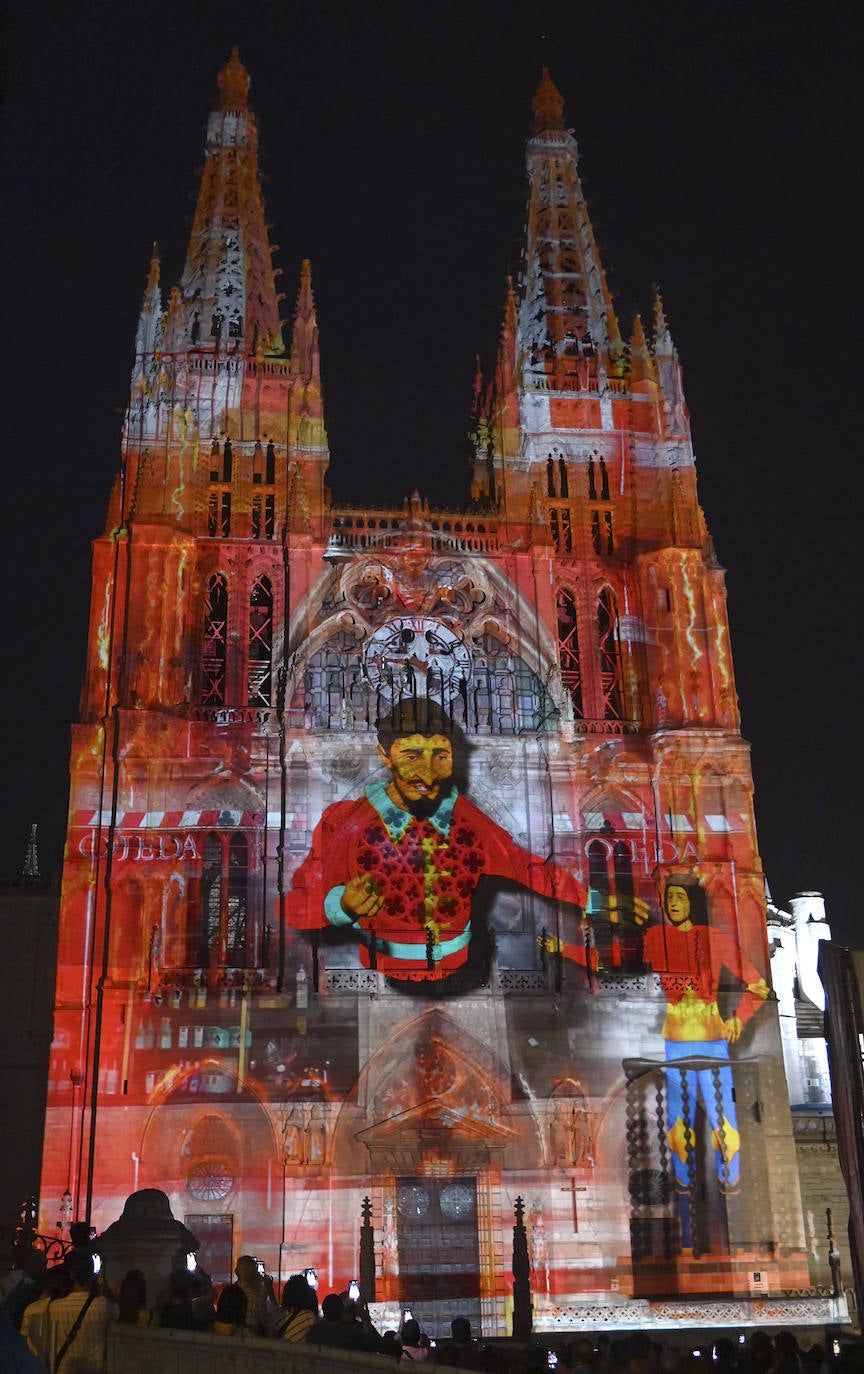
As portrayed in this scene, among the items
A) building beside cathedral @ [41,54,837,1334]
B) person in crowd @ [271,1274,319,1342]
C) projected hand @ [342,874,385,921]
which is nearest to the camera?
person in crowd @ [271,1274,319,1342]

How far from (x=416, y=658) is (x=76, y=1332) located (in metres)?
30.5

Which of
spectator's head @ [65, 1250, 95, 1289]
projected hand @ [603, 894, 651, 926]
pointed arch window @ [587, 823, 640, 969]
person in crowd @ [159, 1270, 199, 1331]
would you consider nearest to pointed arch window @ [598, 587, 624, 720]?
pointed arch window @ [587, 823, 640, 969]

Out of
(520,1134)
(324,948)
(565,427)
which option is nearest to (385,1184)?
(520,1134)

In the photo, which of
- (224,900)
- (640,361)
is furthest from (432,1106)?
(640,361)

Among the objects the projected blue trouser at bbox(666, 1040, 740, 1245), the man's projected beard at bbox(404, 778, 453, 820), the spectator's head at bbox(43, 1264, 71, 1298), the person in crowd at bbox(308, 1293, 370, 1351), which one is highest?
the man's projected beard at bbox(404, 778, 453, 820)

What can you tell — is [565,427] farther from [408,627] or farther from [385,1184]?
[385,1184]

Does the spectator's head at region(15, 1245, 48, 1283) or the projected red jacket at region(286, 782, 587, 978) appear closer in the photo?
the spectator's head at region(15, 1245, 48, 1283)

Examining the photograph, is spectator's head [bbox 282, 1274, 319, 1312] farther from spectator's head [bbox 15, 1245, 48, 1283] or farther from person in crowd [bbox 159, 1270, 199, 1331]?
spectator's head [bbox 15, 1245, 48, 1283]

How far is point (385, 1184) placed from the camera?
32.5 meters

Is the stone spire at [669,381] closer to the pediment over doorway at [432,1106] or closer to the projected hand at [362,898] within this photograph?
the projected hand at [362,898]

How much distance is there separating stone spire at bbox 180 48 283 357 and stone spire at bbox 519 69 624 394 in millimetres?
8195

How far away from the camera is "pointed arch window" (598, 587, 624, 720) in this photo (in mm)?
39906

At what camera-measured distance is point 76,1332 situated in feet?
30.7

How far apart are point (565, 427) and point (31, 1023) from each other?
22660 millimetres
